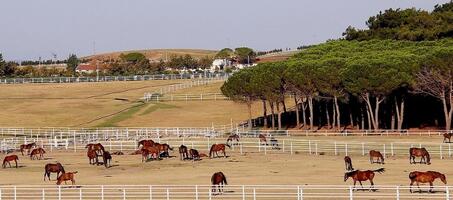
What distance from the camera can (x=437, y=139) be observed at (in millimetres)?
66500

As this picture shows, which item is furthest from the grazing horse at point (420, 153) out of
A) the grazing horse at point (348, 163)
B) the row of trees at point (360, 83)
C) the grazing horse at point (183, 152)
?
the row of trees at point (360, 83)

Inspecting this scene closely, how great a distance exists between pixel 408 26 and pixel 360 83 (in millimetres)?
44583

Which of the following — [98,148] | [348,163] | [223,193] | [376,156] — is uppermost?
[98,148]

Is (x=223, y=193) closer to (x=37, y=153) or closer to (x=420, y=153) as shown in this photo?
(x=420, y=153)

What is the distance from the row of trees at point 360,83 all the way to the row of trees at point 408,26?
1567cm

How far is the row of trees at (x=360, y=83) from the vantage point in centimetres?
7488

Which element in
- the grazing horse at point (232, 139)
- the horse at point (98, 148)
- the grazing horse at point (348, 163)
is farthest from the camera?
the grazing horse at point (232, 139)

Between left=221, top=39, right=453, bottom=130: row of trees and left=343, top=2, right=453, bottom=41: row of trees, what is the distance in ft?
51.4

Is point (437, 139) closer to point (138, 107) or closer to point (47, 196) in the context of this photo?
point (47, 196)

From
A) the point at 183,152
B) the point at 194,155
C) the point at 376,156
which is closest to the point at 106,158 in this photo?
the point at 183,152

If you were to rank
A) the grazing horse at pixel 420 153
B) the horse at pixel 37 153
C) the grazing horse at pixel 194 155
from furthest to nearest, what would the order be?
1. the horse at pixel 37 153
2. the grazing horse at pixel 194 155
3. the grazing horse at pixel 420 153

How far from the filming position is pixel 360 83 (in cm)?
7594

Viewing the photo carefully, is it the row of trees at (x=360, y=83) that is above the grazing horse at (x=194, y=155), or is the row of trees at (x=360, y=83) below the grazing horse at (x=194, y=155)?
above

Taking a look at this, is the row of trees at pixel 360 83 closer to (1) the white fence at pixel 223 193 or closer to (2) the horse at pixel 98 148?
(2) the horse at pixel 98 148
